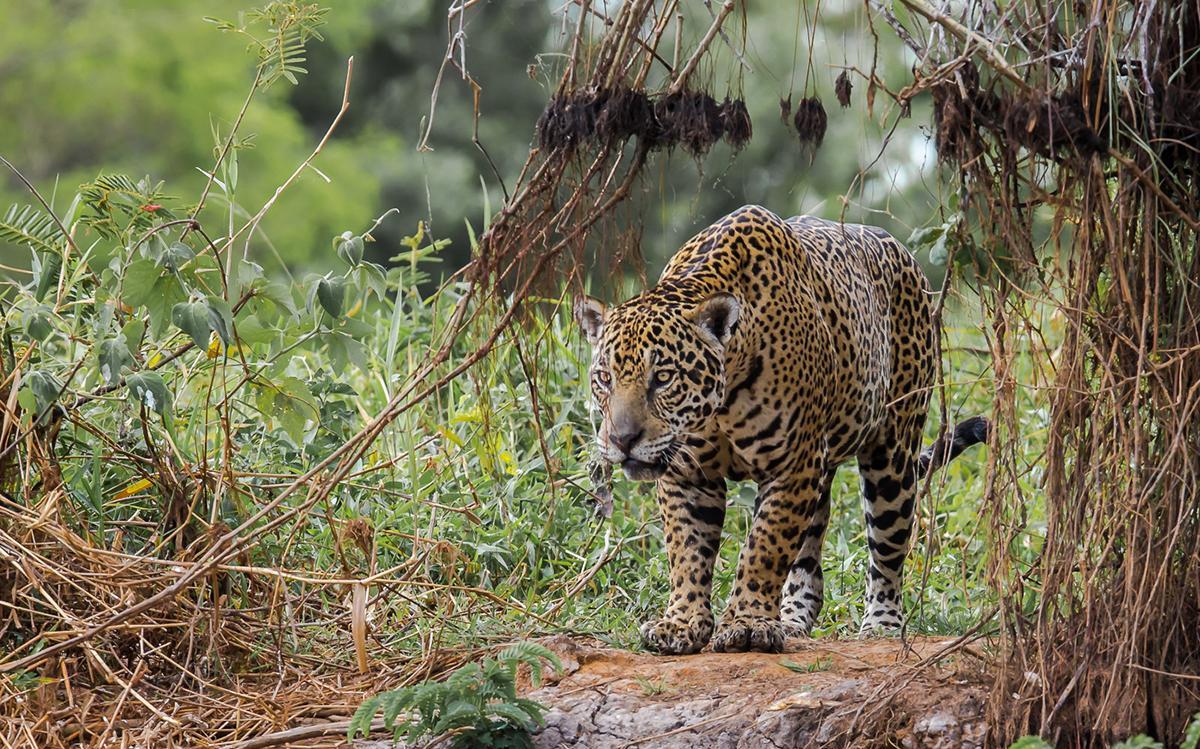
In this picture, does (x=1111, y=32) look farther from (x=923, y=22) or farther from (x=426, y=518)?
(x=426, y=518)

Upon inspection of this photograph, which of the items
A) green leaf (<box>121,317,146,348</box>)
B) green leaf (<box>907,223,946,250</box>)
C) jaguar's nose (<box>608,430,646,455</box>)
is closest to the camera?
green leaf (<box>907,223,946,250</box>)

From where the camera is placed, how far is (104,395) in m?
5.57

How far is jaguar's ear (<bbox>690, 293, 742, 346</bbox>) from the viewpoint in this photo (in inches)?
220

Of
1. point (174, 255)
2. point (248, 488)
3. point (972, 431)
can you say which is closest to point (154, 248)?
point (174, 255)

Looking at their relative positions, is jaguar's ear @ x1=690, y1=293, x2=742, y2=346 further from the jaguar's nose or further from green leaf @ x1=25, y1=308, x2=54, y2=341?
green leaf @ x1=25, y1=308, x2=54, y2=341

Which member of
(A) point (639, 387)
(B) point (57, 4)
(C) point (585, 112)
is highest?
(B) point (57, 4)

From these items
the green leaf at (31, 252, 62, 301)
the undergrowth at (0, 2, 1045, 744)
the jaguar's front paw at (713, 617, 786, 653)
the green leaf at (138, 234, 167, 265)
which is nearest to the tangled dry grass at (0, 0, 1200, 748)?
the undergrowth at (0, 2, 1045, 744)

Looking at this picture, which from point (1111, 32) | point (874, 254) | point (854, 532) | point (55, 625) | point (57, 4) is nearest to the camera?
point (1111, 32)

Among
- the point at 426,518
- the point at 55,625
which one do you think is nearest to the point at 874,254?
the point at 426,518

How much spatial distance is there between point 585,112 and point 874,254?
2693 mm

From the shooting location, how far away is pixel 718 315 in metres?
5.60

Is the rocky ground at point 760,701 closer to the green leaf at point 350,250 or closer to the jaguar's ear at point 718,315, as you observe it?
the jaguar's ear at point 718,315

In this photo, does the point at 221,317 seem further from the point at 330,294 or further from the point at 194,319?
the point at 330,294

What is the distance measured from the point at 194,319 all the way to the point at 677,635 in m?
2.05
